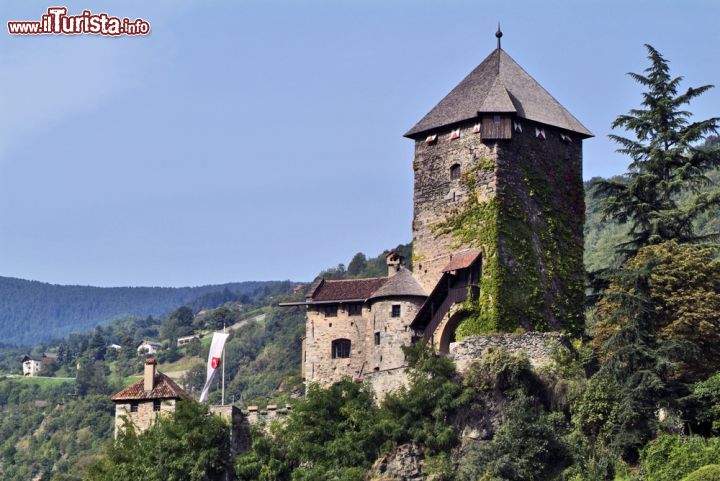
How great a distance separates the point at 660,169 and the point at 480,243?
8833 millimetres

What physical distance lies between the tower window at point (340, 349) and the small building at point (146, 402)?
25.1 feet

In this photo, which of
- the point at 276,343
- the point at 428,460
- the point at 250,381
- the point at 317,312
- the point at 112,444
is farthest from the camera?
the point at 276,343

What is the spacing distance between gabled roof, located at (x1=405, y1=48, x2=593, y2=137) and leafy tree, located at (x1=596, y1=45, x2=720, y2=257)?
3.13 metres

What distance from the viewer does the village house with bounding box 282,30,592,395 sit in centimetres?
5547

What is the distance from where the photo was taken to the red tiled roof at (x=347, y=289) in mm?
60000

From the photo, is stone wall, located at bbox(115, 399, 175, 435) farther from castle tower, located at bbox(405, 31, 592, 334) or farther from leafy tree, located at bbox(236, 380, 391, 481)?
castle tower, located at bbox(405, 31, 592, 334)

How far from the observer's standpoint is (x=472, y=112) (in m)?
57.3

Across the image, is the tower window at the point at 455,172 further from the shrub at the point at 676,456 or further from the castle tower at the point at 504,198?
the shrub at the point at 676,456

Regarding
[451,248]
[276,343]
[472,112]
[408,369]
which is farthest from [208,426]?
[276,343]

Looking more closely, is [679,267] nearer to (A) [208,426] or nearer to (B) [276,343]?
(A) [208,426]

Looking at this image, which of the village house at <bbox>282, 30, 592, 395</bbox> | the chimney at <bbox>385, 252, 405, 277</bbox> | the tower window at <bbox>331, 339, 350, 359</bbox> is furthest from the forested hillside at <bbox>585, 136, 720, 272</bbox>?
the tower window at <bbox>331, 339, 350, 359</bbox>

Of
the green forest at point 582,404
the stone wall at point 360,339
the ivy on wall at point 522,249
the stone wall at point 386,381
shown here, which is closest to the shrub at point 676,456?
the green forest at point 582,404

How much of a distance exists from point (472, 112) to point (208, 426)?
59.9 feet

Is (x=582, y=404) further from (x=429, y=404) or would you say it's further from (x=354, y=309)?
(x=354, y=309)
